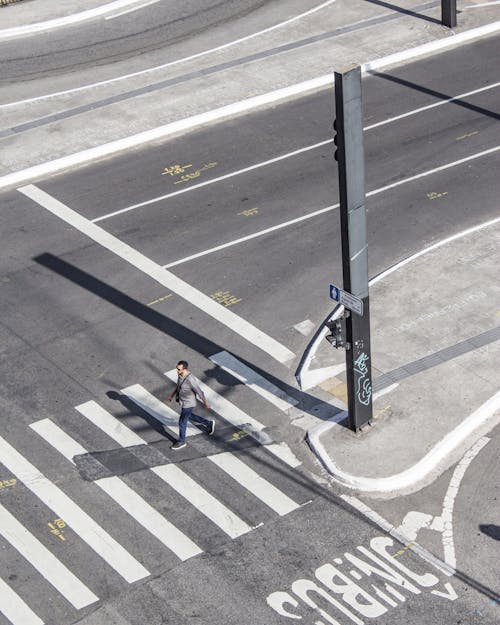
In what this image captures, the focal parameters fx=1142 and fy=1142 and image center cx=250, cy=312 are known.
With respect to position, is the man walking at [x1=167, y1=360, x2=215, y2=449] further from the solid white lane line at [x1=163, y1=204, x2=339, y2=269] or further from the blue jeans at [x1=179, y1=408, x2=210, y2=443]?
the solid white lane line at [x1=163, y1=204, x2=339, y2=269]

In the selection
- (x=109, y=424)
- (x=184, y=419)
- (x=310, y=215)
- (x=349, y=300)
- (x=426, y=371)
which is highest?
(x=349, y=300)

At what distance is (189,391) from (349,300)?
317cm

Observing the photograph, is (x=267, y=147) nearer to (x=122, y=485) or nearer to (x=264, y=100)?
(x=264, y=100)

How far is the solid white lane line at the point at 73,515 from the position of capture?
56.6ft

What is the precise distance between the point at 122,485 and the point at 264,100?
16409mm

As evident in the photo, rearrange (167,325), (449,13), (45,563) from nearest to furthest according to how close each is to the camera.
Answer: (45,563) → (167,325) → (449,13)

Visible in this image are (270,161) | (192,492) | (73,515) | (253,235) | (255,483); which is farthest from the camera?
(270,161)

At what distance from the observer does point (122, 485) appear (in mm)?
18953

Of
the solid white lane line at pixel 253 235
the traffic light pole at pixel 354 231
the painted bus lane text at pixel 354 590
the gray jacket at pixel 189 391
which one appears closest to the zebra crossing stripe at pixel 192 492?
the gray jacket at pixel 189 391

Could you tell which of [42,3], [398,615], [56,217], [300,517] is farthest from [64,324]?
[42,3]

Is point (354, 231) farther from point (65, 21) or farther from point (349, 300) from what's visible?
point (65, 21)

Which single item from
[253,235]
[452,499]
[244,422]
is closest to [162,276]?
[253,235]

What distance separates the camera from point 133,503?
18547 millimetres

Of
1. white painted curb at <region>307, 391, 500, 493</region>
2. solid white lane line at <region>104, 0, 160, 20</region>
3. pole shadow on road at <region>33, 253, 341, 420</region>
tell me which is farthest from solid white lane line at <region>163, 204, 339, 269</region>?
solid white lane line at <region>104, 0, 160, 20</region>
